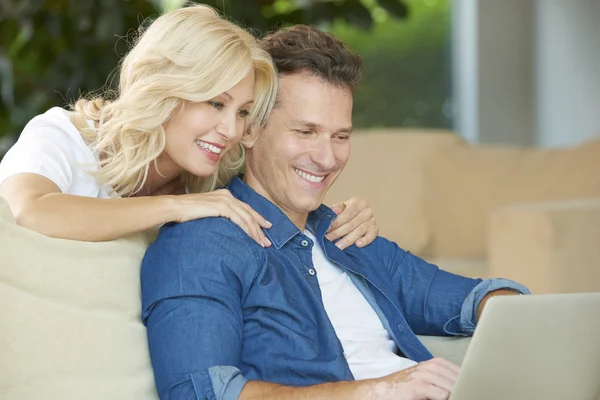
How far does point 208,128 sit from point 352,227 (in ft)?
1.21

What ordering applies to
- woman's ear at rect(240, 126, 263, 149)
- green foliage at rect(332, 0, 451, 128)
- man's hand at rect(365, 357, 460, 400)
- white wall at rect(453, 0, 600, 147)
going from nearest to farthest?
man's hand at rect(365, 357, 460, 400) → woman's ear at rect(240, 126, 263, 149) → white wall at rect(453, 0, 600, 147) → green foliage at rect(332, 0, 451, 128)

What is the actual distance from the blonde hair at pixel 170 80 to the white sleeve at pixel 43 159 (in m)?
0.06

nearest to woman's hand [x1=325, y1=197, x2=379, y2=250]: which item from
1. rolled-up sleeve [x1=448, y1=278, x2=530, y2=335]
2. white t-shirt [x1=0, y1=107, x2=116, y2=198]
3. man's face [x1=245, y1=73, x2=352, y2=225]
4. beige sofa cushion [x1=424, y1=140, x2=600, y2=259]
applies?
man's face [x1=245, y1=73, x2=352, y2=225]

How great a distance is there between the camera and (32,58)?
4.12 m

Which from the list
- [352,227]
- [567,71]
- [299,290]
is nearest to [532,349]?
[299,290]

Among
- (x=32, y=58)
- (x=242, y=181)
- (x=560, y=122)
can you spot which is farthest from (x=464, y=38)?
(x=242, y=181)

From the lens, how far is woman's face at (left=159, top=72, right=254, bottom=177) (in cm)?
187

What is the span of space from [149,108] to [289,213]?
0.33 metres

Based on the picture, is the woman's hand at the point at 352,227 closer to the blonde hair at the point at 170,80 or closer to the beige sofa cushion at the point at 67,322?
the blonde hair at the point at 170,80

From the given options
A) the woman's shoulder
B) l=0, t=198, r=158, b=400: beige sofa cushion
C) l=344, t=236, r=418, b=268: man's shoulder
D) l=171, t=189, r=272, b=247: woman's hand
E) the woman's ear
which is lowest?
l=0, t=198, r=158, b=400: beige sofa cushion

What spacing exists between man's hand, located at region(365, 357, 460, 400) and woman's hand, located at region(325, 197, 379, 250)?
0.51 meters

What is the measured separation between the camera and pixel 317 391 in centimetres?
152

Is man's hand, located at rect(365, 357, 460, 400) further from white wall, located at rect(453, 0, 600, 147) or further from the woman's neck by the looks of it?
white wall, located at rect(453, 0, 600, 147)

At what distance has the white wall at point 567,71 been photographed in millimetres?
5242
